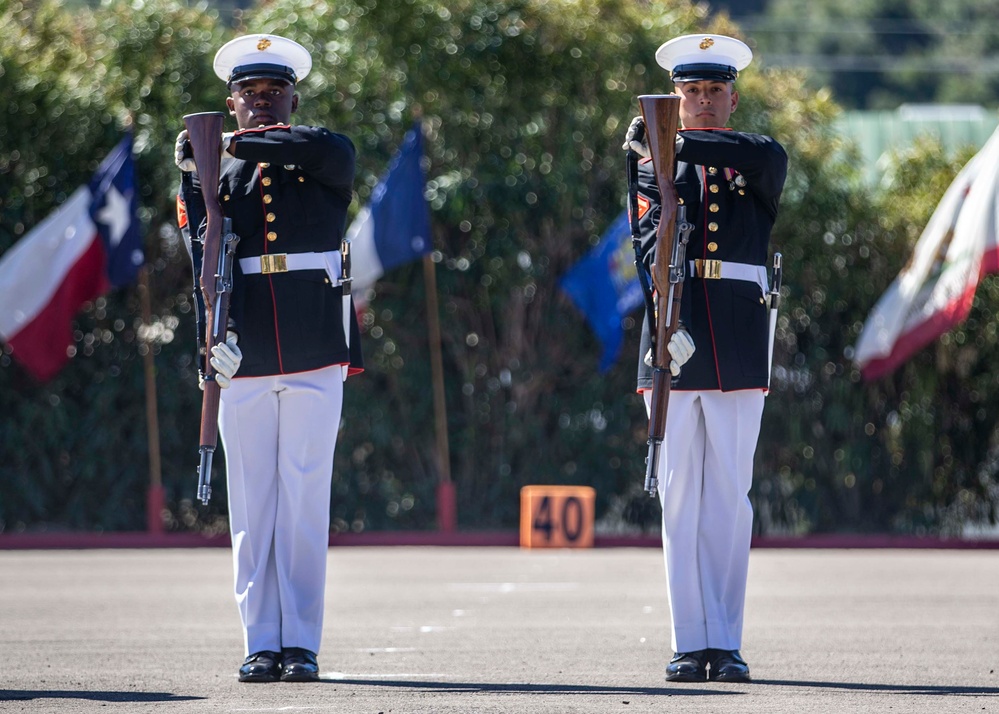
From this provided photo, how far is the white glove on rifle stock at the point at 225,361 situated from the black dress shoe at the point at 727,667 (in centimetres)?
183

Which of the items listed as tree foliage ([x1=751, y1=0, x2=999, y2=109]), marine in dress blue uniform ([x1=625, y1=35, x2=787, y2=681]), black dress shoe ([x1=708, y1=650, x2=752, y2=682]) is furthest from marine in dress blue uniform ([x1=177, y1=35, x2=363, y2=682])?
tree foliage ([x1=751, y1=0, x2=999, y2=109])

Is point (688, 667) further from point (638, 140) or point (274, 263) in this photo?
point (274, 263)

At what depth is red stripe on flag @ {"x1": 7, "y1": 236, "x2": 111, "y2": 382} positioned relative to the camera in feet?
46.2

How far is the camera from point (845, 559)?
12680mm

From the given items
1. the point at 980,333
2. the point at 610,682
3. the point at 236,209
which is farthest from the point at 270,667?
the point at 980,333

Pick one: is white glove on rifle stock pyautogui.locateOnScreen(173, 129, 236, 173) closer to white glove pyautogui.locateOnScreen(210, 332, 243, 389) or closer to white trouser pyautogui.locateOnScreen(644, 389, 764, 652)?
white glove pyautogui.locateOnScreen(210, 332, 243, 389)

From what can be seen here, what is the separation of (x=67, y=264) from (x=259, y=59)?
8399mm

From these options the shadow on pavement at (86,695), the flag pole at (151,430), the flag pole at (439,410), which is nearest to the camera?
the shadow on pavement at (86,695)

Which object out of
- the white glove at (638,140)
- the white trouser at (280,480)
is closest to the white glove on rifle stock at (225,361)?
the white trouser at (280,480)

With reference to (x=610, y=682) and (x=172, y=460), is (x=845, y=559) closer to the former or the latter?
(x=172, y=460)

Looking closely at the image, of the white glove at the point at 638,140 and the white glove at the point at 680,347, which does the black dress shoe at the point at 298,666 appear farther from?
the white glove at the point at 638,140

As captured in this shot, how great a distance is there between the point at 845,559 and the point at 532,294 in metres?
4.15

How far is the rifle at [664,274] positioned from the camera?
5.82 meters

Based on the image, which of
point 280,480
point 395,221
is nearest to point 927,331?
point 395,221
